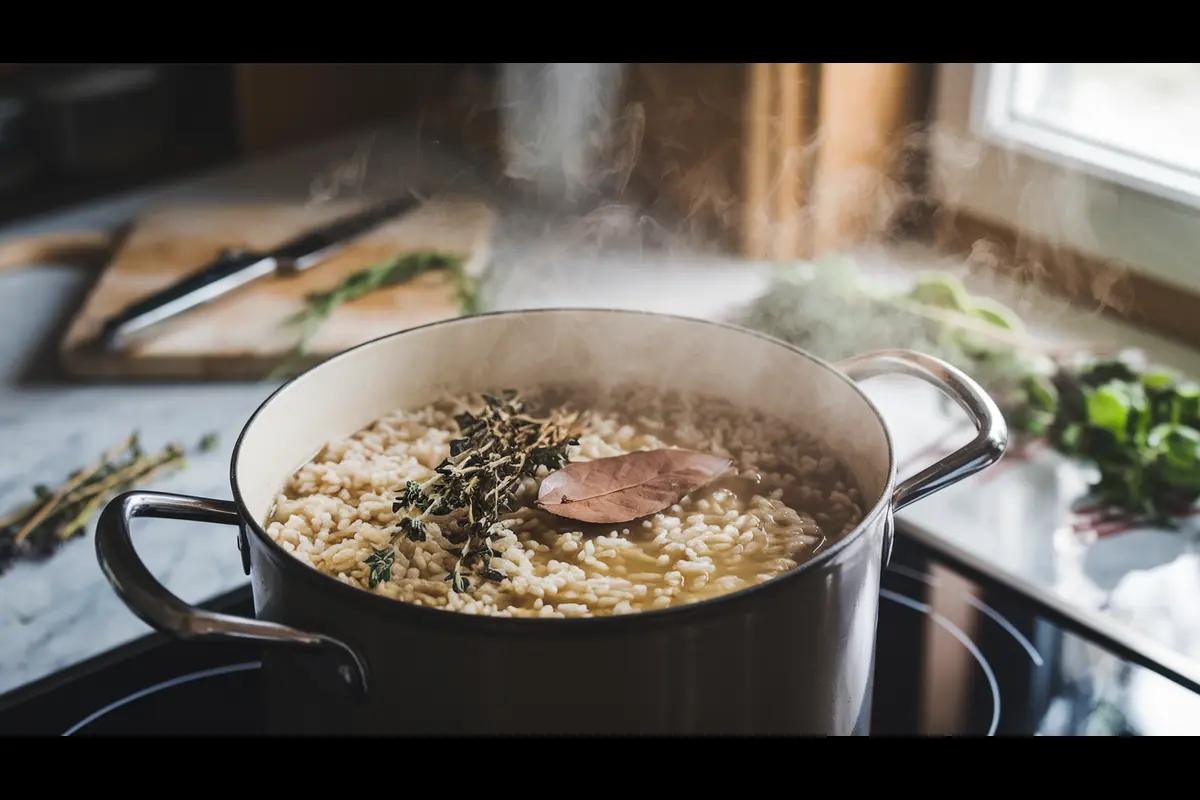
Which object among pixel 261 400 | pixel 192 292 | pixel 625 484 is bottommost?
pixel 261 400

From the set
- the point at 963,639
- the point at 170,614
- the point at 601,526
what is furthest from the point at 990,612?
the point at 170,614

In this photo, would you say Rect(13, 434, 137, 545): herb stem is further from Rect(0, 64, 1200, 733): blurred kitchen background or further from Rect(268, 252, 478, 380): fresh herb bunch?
Rect(268, 252, 478, 380): fresh herb bunch

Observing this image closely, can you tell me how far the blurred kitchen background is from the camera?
1132 mm

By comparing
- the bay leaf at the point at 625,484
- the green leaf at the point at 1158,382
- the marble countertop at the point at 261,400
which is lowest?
the marble countertop at the point at 261,400

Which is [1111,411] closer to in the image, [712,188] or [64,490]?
[712,188]

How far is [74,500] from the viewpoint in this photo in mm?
1154

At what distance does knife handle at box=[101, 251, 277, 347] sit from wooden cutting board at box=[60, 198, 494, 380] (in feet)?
0.06

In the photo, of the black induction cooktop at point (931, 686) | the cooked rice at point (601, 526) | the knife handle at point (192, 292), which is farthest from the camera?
the knife handle at point (192, 292)

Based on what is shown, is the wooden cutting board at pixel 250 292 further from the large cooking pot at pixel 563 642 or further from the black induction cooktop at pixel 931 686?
the large cooking pot at pixel 563 642

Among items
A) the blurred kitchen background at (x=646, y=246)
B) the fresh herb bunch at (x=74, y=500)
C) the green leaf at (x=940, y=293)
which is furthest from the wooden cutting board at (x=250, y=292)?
the green leaf at (x=940, y=293)

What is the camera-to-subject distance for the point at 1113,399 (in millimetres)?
1188

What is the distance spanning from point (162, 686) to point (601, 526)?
15.1 inches

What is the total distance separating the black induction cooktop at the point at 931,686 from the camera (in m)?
0.87

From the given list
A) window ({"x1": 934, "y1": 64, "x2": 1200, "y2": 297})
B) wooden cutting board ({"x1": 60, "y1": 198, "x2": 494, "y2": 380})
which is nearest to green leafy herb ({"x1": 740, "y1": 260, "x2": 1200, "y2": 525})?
window ({"x1": 934, "y1": 64, "x2": 1200, "y2": 297})
